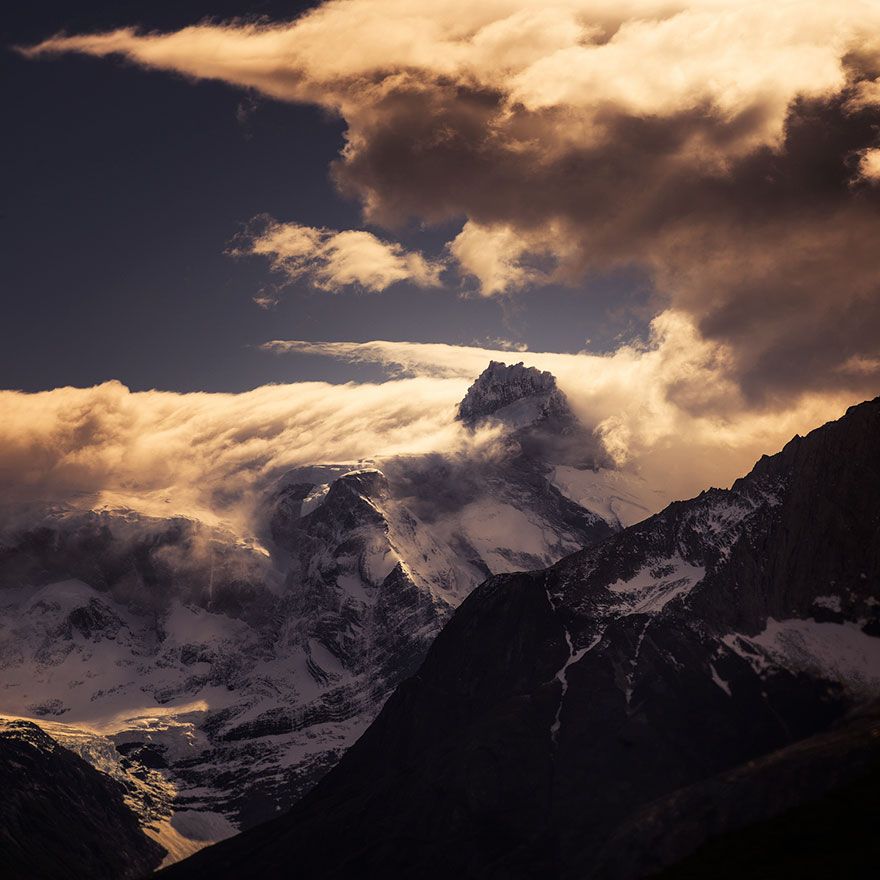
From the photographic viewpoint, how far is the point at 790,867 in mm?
193875

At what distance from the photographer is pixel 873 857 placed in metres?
184

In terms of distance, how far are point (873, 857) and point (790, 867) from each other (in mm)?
14879
